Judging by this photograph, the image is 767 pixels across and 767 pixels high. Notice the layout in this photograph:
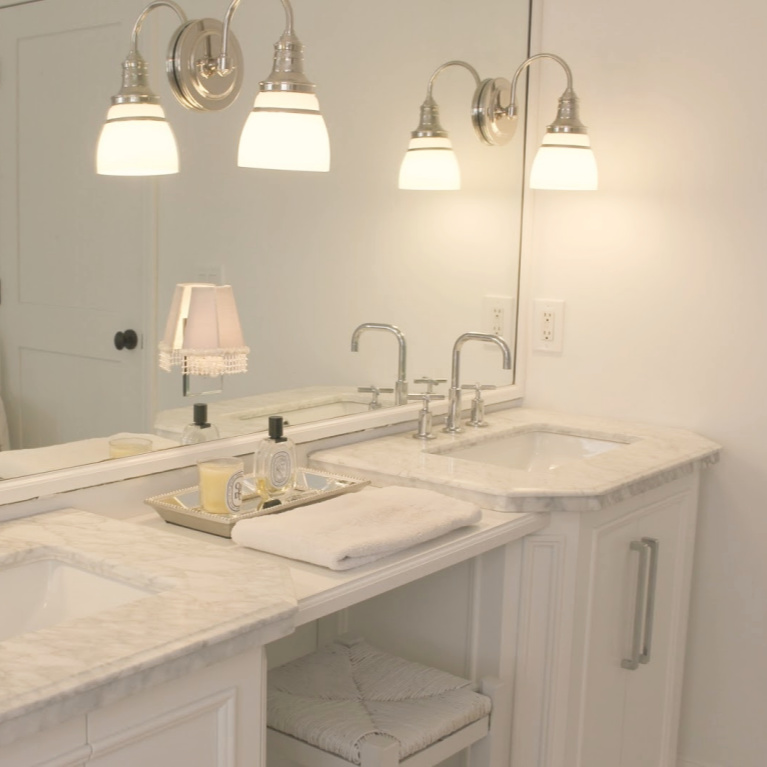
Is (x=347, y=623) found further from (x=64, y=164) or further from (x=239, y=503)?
(x=64, y=164)

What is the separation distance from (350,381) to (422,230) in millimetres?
393

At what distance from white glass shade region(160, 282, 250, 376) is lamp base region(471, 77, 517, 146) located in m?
0.80

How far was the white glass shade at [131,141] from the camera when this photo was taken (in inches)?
62.0

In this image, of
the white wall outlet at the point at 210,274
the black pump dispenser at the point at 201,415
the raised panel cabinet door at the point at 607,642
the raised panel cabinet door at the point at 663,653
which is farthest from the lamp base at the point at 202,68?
the raised panel cabinet door at the point at 663,653

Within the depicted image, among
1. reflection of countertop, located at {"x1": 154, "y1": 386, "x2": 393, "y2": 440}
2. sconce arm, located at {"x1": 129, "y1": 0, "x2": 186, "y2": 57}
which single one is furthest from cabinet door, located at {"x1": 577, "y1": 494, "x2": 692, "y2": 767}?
sconce arm, located at {"x1": 129, "y1": 0, "x2": 186, "y2": 57}

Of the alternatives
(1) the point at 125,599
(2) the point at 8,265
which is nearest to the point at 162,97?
(2) the point at 8,265

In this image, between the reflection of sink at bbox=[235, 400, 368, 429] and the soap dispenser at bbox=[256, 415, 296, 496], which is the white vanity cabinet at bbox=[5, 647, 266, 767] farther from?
the reflection of sink at bbox=[235, 400, 368, 429]

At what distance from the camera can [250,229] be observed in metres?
1.88

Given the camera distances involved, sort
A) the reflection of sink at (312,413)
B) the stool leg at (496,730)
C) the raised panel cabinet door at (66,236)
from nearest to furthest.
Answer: the raised panel cabinet door at (66,236) → the stool leg at (496,730) → the reflection of sink at (312,413)

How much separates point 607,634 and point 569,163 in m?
0.94

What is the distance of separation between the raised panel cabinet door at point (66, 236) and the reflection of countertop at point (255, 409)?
75mm

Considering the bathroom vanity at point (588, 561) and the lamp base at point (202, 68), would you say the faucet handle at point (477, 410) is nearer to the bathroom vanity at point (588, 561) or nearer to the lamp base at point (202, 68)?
the bathroom vanity at point (588, 561)

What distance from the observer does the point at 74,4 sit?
5.07 feet

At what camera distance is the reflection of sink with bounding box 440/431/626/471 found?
2285mm
